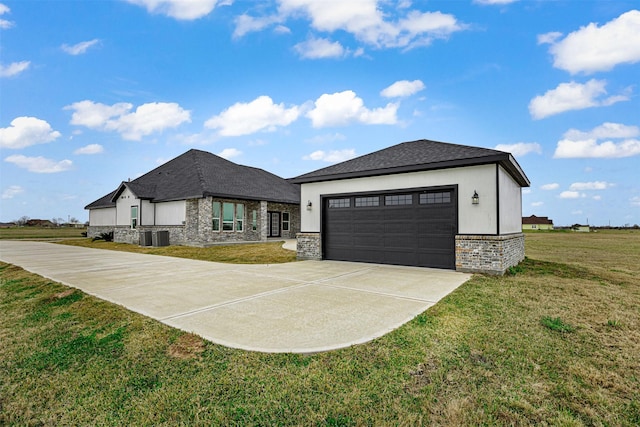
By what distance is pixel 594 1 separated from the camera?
33.9ft

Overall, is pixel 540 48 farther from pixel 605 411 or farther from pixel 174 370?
pixel 174 370

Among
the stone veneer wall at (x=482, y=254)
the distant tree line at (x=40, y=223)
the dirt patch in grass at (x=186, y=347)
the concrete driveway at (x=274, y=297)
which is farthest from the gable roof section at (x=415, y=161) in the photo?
the distant tree line at (x=40, y=223)

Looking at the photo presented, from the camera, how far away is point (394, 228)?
10.1m

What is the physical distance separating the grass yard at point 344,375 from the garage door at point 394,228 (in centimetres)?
438

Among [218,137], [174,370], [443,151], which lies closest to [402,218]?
[443,151]

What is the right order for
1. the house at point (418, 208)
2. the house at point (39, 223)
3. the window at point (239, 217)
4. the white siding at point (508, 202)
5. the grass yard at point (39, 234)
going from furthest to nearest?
the house at point (39, 223), the grass yard at point (39, 234), the window at point (239, 217), the white siding at point (508, 202), the house at point (418, 208)

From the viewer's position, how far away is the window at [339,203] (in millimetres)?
11380

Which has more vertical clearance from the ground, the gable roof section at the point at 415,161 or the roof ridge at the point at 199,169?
the roof ridge at the point at 199,169

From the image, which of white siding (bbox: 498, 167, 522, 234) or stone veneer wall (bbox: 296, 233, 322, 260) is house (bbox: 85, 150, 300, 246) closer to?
stone veneer wall (bbox: 296, 233, 322, 260)

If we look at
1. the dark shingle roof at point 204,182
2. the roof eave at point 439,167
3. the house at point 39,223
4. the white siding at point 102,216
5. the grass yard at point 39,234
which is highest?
the dark shingle roof at point 204,182

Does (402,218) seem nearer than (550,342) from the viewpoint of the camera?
No

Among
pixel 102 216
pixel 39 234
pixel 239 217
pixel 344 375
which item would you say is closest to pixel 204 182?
pixel 239 217

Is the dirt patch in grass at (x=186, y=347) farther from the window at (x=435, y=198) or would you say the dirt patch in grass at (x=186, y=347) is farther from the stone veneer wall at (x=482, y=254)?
the window at (x=435, y=198)

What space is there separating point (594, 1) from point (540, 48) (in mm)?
2995
